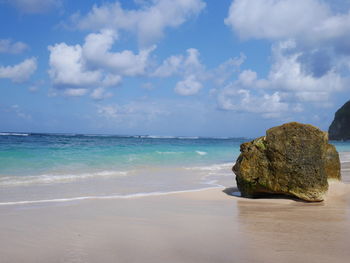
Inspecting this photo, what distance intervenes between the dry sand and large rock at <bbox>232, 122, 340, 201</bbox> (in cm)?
31

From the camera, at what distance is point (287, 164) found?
270 inches

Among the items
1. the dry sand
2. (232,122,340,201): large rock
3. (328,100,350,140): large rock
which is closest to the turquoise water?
the dry sand

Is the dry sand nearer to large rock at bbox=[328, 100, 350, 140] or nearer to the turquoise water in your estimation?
the turquoise water

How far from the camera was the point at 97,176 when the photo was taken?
12.4m

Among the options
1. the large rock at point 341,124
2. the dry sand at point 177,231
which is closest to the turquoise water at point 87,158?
the dry sand at point 177,231

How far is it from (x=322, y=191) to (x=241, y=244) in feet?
11.4

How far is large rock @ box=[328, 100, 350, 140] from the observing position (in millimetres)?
106438

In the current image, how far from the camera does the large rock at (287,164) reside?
22.3ft

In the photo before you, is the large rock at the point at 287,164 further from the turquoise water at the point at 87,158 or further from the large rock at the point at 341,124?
the large rock at the point at 341,124

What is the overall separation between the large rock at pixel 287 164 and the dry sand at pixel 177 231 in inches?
12.0

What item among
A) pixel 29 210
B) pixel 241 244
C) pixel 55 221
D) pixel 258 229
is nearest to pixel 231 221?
pixel 258 229

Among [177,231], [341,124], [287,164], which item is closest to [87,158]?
[287,164]

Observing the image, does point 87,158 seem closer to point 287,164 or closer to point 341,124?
point 287,164

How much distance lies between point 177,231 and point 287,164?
3180 mm
